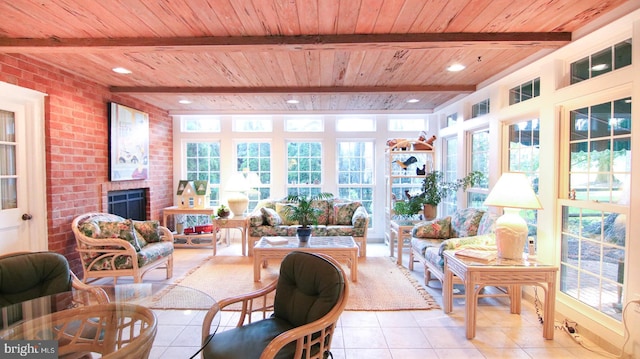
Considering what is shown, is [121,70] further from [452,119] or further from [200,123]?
[452,119]

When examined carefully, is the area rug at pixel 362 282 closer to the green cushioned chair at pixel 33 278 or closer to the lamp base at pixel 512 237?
the lamp base at pixel 512 237

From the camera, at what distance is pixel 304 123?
5.84 meters

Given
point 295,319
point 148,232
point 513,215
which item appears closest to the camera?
point 295,319

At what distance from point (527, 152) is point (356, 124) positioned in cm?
304

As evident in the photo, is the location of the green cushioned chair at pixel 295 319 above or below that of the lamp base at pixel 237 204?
below

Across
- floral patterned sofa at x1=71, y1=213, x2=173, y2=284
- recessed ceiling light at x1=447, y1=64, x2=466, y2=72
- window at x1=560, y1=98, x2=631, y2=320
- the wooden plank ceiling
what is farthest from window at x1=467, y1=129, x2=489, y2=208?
floral patterned sofa at x1=71, y1=213, x2=173, y2=284

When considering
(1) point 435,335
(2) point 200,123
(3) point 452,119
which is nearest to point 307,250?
(1) point 435,335

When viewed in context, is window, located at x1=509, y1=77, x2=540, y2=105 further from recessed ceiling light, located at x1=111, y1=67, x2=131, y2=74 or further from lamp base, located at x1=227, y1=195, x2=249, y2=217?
recessed ceiling light, located at x1=111, y1=67, x2=131, y2=74

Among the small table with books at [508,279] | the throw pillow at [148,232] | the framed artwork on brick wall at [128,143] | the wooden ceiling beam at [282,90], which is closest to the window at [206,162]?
the framed artwork on brick wall at [128,143]

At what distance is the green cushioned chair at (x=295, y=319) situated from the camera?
150 cm

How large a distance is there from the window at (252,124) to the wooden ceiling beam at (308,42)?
3206mm

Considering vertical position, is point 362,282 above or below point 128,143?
below

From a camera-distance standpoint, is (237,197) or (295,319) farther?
(237,197)

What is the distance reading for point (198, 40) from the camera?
2543mm
